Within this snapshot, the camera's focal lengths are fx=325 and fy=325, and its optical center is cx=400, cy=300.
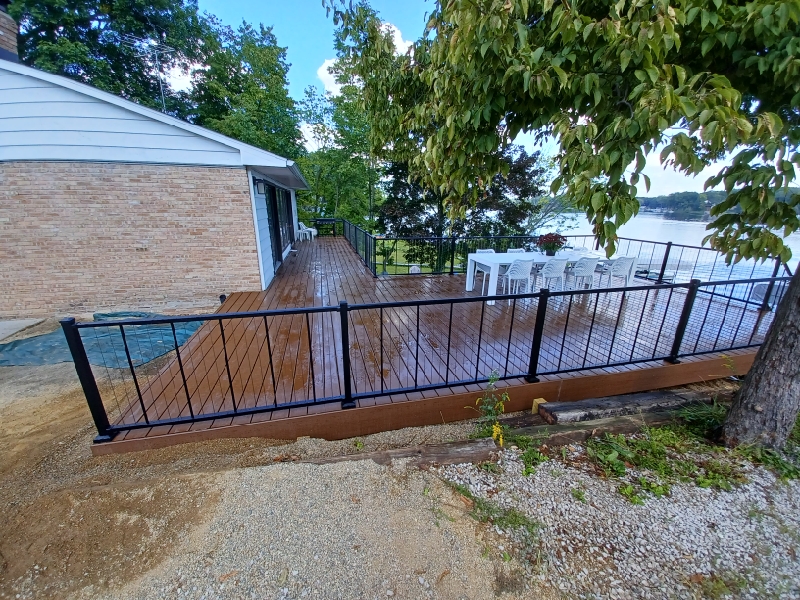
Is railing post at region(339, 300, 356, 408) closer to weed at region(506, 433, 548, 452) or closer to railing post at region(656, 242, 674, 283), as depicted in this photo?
weed at region(506, 433, 548, 452)

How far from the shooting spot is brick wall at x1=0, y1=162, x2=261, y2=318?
491cm

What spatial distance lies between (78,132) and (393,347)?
562 centimetres

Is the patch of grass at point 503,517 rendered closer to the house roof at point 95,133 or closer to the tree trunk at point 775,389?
the tree trunk at point 775,389

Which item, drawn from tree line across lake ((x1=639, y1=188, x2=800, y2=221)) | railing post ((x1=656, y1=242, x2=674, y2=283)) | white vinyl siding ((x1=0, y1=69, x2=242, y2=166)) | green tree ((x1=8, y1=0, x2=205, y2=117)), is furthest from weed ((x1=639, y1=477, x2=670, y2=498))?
green tree ((x1=8, y1=0, x2=205, y2=117))

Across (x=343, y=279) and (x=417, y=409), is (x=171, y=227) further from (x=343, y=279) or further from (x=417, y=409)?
(x=417, y=409)

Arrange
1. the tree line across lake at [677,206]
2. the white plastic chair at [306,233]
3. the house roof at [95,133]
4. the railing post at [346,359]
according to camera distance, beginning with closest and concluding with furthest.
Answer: the railing post at [346,359]
the house roof at [95,133]
the tree line across lake at [677,206]
the white plastic chair at [306,233]

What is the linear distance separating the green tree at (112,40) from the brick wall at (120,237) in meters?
11.5

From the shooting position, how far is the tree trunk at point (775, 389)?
208 centimetres

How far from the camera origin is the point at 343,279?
6668 millimetres

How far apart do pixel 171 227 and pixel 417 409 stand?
201 inches

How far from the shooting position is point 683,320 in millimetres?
3172

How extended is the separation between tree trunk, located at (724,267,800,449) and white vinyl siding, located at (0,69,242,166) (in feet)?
21.3

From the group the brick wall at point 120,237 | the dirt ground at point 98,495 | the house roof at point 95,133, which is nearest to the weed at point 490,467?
the dirt ground at point 98,495

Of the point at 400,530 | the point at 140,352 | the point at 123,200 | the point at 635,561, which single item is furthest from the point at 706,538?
the point at 123,200
